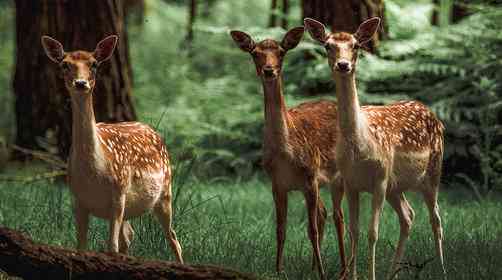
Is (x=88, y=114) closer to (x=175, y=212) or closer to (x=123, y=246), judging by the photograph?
(x=123, y=246)

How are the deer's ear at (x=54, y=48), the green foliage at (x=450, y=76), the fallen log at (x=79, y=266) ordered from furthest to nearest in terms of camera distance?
the green foliage at (x=450, y=76) < the deer's ear at (x=54, y=48) < the fallen log at (x=79, y=266)

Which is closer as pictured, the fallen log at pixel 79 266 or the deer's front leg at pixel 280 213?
the fallen log at pixel 79 266

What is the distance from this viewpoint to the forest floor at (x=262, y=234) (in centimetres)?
672

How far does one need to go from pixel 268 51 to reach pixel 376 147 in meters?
0.93

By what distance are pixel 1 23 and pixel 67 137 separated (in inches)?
450

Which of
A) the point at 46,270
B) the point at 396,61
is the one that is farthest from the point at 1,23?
the point at 46,270

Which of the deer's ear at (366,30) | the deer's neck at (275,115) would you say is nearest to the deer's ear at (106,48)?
the deer's neck at (275,115)

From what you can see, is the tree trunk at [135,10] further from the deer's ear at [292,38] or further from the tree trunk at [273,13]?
the deer's ear at [292,38]

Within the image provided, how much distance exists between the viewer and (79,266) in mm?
5102

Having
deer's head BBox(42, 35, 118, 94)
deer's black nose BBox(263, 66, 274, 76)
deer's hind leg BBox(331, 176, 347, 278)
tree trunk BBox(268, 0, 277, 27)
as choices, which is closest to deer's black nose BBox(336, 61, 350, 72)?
deer's black nose BBox(263, 66, 274, 76)

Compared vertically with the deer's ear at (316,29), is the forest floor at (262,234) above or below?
below

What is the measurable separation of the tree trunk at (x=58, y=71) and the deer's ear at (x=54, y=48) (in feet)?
13.3

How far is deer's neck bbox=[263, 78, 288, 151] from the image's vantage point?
6.48 metres

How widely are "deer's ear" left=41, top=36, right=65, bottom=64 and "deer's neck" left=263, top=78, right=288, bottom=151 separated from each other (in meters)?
1.34
